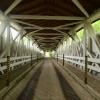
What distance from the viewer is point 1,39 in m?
12.1

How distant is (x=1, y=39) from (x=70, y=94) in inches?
231

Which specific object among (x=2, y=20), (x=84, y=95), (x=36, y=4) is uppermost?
(x=36, y=4)

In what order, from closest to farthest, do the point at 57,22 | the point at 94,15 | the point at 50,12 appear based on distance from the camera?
1. the point at 94,15
2. the point at 50,12
3. the point at 57,22

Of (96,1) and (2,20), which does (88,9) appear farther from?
(2,20)

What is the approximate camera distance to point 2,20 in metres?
11.7

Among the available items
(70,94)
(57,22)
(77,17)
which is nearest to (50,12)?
(77,17)

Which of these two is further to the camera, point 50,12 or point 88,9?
point 50,12

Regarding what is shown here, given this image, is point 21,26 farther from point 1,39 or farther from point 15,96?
point 15,96

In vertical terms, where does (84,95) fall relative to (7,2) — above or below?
below

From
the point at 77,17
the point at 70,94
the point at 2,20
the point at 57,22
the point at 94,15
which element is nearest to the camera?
the point at 70,94

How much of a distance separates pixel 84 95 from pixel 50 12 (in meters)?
7.17

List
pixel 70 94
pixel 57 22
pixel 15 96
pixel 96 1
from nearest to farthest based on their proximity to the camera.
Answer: pixel 15 96, pixel 70 94, pixel 96 1, pixel 57 22

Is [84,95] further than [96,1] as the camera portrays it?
No

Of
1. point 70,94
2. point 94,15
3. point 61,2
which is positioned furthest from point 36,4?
point 70,94
